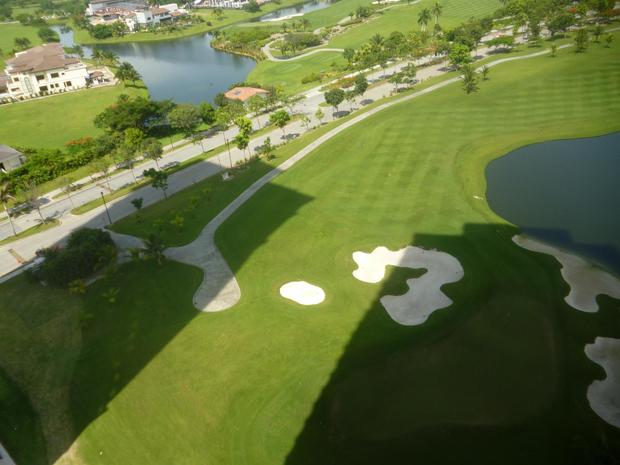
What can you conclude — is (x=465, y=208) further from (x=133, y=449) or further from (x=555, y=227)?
(x=133, y=449)

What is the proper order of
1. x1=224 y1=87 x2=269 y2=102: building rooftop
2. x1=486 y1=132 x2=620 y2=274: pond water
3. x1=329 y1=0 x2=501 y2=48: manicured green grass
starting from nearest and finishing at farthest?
x1=486 y1=132 x2=620 y2=274: pond water → x1=224 y1=87 x2=269 y2=102: building rooftop → x1=329 y1=0 x2=501 y2=48: manicured green grass

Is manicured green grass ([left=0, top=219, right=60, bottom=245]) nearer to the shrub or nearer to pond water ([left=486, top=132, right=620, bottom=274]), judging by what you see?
the shrub

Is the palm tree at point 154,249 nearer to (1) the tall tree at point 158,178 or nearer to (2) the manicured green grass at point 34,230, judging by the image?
(1) the tall tree at point 158,178

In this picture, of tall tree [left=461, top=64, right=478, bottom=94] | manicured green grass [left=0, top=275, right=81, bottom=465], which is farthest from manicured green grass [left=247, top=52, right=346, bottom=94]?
manicured green grass [left=0, top=275, right=81, bottom=465]

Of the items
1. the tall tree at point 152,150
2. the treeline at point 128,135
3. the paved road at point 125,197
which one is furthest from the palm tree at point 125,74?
the tall tree at point 152,150

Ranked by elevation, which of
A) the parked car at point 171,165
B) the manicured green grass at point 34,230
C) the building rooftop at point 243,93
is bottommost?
the manicured green grass at point 34,230

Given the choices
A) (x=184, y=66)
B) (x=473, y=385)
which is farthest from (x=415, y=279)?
(x=184, y=66)

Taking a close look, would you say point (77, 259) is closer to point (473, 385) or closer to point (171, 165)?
point (171, 165)

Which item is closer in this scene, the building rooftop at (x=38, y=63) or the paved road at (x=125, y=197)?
the paved road at (x=125, y=197)
